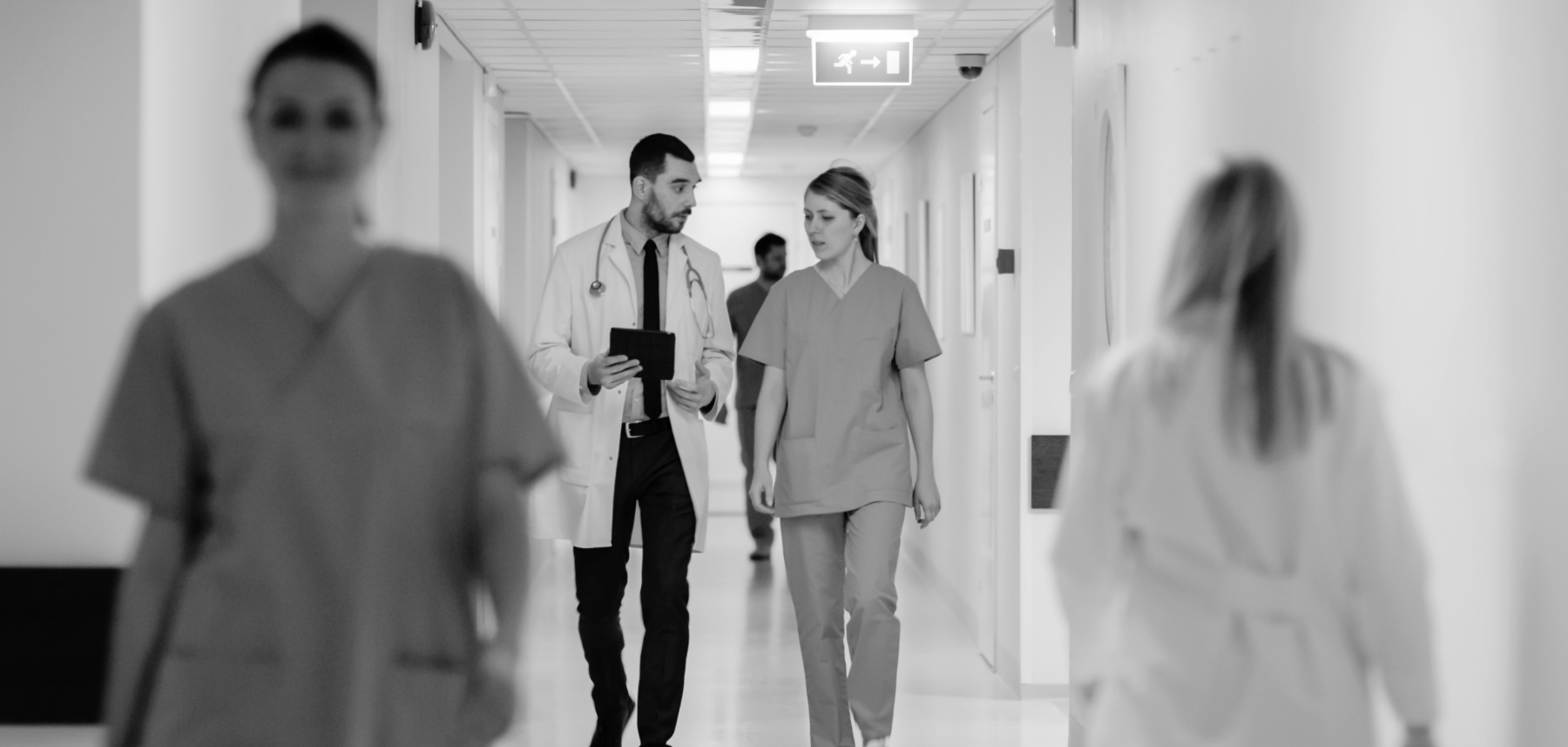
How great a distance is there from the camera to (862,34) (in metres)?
6.06

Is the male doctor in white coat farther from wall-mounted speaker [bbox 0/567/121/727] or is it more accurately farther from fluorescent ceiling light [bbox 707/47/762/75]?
fluorescent ceiling light [bbox 707/47/762/75]

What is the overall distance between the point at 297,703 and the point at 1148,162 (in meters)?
2.55

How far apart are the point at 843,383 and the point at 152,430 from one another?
2802 millimetres

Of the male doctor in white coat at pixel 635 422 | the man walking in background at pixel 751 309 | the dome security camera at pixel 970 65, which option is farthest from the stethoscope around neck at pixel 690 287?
the man walking in background at pixel 751 309

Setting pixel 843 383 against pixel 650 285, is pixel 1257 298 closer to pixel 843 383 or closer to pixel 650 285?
pixel 843 383

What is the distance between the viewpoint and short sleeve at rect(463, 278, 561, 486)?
5.67 feet

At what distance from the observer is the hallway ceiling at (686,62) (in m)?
5.77

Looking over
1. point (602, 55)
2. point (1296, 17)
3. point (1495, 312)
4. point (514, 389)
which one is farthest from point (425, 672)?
point (602, 55)

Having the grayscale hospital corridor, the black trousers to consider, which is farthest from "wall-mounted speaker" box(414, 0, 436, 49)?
the black trousers

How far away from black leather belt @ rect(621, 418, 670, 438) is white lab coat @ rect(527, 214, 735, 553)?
0.02 metres

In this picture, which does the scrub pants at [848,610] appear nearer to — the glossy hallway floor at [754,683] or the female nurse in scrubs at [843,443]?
the female nurse in scrubs at [843,443]

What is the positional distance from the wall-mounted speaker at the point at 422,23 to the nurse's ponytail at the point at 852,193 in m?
1.76

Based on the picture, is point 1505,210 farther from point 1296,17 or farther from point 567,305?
point 567,305

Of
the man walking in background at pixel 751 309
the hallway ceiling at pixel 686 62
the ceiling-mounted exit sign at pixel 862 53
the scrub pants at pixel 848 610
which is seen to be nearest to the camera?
the scrub pants at pixel 848 610
